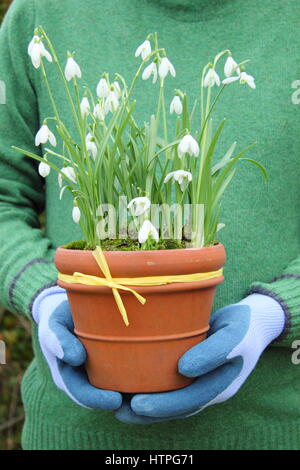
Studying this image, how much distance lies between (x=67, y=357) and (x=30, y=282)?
268mm

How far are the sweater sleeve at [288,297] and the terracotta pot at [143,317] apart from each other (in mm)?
188

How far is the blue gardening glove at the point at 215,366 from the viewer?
85 cm

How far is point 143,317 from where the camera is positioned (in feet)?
2.76

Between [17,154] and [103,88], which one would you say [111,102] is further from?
[17,154]

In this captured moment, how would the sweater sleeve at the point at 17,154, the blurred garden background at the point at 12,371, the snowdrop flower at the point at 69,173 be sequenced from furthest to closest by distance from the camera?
the blurred garden background at the point at 12,371 → the sweater sleeve at the point at 17,154 → the snowdrop flower at the point at 69,173

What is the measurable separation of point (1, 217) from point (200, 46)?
0.51 m

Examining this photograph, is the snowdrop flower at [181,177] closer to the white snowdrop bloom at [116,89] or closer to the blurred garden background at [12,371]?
the white snowdrop bloom at [116,89]

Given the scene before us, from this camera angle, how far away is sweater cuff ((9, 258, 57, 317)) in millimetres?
1105

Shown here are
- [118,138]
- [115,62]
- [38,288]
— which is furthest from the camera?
[115,62]

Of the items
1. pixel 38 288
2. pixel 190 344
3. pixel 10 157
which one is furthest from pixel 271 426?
pixel 10 157

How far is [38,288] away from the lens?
1.10 meters

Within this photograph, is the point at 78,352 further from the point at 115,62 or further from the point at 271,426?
the point at 115,62

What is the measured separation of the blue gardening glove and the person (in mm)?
68

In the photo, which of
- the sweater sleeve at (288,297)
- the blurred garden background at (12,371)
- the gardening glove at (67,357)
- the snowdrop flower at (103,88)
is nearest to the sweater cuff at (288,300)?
the sweater sleeve at (288,297)
